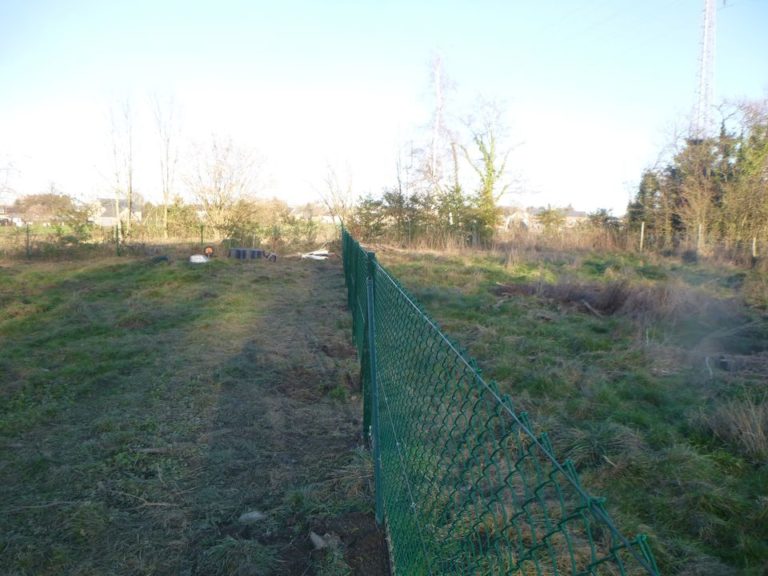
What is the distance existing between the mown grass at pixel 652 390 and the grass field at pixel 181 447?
62.3 inches

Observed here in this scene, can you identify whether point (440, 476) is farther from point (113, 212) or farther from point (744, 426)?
point (113, 212)

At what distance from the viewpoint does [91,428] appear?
4.45m

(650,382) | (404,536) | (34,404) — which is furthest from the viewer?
(650,382)

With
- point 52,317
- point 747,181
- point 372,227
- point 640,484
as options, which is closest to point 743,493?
point 640,484

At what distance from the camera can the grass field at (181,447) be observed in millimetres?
2922

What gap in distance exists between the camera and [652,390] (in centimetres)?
516

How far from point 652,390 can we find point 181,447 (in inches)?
160

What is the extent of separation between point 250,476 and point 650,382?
381 cm

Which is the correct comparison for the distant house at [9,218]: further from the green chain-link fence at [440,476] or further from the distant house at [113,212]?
the green chain-link fence at [440,476]

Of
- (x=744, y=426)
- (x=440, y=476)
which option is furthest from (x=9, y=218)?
(x=744, y=426)

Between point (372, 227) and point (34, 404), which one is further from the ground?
point (372, 227)

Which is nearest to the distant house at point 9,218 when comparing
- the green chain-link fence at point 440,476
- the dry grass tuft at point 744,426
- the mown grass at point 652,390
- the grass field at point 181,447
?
the grass field at point 181,447

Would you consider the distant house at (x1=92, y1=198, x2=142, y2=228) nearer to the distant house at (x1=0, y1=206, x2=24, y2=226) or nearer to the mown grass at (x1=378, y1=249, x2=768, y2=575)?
the distant house at (x1=0, y1=206, x2=24, y2=226)

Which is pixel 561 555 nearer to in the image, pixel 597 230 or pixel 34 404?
pixel 34 404
